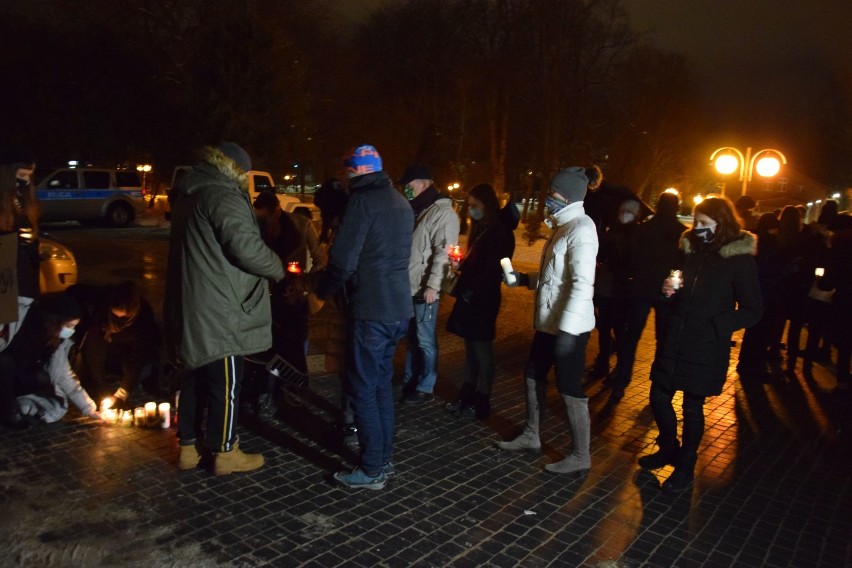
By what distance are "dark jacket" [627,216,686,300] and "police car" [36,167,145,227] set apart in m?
21.1

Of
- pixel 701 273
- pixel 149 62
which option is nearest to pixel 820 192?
pixel 149 62

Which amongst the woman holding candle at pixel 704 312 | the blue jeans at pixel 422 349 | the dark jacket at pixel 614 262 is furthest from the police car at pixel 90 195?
the woman holding candle at pixel 704 312

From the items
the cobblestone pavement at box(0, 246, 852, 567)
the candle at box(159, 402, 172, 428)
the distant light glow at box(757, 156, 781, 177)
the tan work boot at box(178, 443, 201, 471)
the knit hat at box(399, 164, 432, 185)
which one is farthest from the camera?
the distant light glow at box(757, 156, 781, 177)

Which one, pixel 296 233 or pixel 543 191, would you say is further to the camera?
pixel 543 191

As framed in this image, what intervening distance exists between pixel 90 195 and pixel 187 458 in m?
21.6

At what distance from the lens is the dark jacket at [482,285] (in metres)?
5.33

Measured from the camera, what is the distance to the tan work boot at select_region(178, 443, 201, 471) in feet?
14.2

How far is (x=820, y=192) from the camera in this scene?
6019 cm

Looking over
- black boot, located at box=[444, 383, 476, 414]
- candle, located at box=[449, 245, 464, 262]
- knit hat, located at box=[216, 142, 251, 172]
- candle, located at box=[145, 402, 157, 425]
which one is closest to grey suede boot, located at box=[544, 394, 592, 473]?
black boot, located at box=[444, 383, 476, 414]

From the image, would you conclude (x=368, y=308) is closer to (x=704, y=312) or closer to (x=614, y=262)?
(x=704, y=312)

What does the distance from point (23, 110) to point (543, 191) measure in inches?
927

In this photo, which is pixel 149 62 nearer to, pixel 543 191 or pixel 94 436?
→ pixel 543 191

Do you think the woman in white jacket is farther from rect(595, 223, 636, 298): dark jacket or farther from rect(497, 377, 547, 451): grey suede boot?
rect(595, 223, 636, 298): dark jacket

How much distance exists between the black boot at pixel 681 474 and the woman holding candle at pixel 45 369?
13.3 feet
